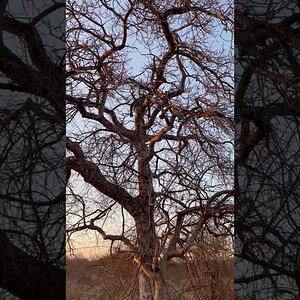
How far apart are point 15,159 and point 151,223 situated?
0.89m

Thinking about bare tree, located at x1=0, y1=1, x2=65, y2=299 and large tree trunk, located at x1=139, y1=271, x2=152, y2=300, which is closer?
bare tree, located at x1=0, y1=1, x2=65, y2=299

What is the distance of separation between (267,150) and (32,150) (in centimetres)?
53

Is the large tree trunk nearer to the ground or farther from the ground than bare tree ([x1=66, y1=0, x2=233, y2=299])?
nearer to the ground

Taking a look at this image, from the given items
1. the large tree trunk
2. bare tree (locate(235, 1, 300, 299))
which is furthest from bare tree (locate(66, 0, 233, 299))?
bare tree (locate(235, 1, 300, 299))

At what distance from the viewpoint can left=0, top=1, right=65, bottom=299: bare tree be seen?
1190mm

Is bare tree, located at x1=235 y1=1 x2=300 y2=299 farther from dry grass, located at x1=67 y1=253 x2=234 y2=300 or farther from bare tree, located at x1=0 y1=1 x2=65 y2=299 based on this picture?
dry grass, located at x1=67 y1=253 x2=234 y2=300

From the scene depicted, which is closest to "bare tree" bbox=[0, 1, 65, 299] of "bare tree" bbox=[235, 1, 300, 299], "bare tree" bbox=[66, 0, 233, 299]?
"bare tree" bbox=[235, 1, 300, 299]

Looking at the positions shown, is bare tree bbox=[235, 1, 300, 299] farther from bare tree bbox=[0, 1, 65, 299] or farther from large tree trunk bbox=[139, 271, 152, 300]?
large tree trunk bbox=[139, 271, 152, 300]

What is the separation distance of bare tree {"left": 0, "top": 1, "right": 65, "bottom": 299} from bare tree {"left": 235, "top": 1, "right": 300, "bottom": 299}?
41cm

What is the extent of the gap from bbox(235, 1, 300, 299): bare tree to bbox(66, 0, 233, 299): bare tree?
2.39 ft

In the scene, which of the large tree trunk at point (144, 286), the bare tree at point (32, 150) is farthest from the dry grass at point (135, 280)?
the bare tree at point (32, 150)

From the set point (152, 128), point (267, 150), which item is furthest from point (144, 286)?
point (267, 150)

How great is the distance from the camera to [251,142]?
1.26 meters

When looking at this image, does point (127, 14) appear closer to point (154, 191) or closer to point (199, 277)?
point (154, 191)
